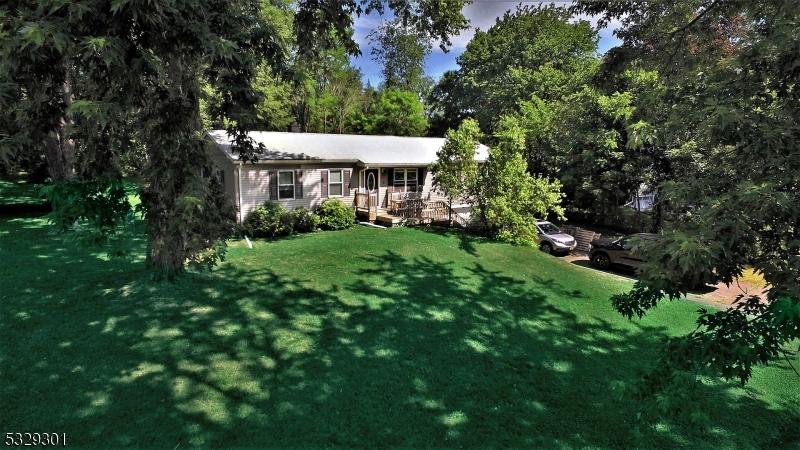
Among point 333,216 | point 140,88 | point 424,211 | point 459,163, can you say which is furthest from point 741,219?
point 424,211

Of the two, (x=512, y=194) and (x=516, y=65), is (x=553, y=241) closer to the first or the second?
(x=512, y=194)

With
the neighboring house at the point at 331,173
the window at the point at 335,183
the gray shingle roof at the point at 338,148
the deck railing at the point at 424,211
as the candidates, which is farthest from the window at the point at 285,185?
the deck railing at the point at 424,211

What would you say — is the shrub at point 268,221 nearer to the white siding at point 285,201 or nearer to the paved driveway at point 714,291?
the white siding at point 285,201

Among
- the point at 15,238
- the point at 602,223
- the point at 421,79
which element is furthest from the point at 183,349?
the point at 421,79

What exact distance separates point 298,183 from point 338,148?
312 cm

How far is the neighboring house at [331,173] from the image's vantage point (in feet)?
56.4

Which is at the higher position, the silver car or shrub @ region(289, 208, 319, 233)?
shrub @ region(289, 208, 319, 233)

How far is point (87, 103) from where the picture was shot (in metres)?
4.28

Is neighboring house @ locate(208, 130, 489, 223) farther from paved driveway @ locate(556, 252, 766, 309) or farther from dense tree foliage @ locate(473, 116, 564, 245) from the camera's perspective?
paved driveway @ locate(556, 252, 766, 309)

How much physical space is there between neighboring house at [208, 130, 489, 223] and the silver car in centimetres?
471

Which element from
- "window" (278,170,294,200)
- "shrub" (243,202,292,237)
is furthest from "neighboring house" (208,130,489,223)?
"shrub" (243,202,292,237)

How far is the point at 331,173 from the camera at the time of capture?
19234mm

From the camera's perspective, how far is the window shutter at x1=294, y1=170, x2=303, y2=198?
18.2 metres

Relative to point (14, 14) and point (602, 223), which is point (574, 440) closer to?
point (14, 14)
